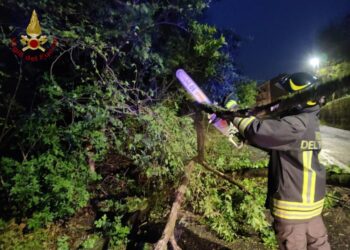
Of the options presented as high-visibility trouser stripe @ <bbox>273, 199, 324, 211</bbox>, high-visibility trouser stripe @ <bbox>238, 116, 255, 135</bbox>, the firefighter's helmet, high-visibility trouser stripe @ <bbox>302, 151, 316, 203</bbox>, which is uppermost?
the firefighter's helmet

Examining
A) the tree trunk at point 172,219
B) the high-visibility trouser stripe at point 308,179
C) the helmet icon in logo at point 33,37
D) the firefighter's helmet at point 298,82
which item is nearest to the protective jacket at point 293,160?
the high-visibility trouser stripe at point 308,179

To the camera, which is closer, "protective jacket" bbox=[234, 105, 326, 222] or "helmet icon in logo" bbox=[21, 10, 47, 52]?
"protective jacket" bbox=[234, 105, 326, 222]

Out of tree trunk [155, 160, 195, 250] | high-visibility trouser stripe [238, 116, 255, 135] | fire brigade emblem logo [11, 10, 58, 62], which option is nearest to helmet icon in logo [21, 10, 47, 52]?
fire brigade emblem logo [11, 10, 58, 62]

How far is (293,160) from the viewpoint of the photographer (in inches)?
85.0

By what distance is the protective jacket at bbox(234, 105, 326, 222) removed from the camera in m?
2.00

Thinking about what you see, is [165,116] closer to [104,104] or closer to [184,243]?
[104,104]

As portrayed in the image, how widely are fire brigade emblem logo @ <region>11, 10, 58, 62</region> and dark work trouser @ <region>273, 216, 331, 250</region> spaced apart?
4.06m

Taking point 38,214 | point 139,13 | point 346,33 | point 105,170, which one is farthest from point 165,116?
point 346,33

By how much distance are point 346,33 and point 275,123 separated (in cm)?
2008

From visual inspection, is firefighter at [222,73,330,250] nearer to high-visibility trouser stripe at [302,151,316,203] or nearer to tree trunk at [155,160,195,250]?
high-visibility trouser stripe at [302,151,316,203]

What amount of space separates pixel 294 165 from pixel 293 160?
0.05 metres

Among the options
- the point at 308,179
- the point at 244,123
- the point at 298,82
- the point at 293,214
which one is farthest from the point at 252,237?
the point at 298,82

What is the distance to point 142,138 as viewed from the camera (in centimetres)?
428

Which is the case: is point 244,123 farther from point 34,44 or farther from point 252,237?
point 34,44
